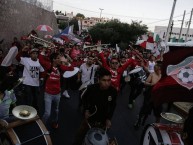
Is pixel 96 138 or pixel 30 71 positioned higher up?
pixel 30 71

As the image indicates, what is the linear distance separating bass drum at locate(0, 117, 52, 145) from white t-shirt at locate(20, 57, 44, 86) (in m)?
2.52

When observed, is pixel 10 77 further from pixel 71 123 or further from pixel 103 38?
pixel 103 38

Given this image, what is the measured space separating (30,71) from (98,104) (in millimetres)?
2785

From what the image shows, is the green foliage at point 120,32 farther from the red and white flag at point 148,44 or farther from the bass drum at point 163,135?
the bass drum at point 163,135

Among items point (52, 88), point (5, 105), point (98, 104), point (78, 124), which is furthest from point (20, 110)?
point (78, 124)

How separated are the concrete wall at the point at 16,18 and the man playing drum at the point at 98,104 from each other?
38.0 ft

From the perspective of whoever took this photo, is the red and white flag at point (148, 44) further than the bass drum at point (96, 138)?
Yes

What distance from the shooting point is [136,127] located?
729 cm

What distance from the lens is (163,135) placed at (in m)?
4.26

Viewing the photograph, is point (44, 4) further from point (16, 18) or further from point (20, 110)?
point (20, 110)

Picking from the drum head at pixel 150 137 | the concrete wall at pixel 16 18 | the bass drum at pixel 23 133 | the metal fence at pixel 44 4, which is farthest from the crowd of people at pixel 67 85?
the metal fence at pixel 44 4

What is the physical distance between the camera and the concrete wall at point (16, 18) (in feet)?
50.3

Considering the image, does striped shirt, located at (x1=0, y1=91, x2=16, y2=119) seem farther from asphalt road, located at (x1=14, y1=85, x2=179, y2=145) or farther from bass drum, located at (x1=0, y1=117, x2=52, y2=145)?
asphalt road, located at (x1=14, y1=85, x2=179, y2=145)

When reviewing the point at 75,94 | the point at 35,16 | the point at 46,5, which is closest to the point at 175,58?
the point at 75,94
